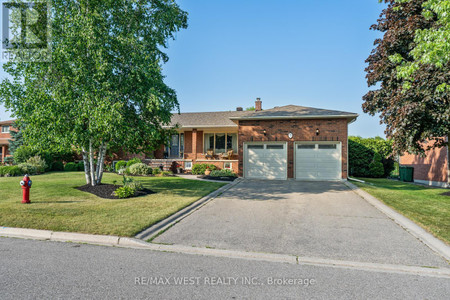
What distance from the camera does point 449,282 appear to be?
3.86m

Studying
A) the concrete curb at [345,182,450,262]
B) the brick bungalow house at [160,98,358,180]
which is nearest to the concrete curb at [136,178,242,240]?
the concrete curb at [345,182,450,262]

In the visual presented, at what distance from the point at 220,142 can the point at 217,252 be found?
17.0 m

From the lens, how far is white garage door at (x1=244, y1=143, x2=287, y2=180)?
1619cm

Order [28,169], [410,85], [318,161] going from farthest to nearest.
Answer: [28,169]
[318,161]
[410,85]

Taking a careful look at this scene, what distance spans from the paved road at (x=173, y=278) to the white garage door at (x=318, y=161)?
471 inches

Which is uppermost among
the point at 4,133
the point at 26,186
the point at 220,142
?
the point at 4,133

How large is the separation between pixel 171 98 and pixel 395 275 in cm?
945

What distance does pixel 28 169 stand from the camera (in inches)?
703

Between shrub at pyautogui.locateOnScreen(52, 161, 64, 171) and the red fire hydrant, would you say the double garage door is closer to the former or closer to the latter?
the red fire hydrant

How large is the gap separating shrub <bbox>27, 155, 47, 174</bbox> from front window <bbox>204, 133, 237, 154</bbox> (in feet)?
38.5

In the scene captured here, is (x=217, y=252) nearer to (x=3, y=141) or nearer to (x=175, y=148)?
(x=175, y=148)

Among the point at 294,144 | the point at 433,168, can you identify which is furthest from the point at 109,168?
the point at 433,168

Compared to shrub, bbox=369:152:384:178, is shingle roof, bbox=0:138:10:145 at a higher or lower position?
higher

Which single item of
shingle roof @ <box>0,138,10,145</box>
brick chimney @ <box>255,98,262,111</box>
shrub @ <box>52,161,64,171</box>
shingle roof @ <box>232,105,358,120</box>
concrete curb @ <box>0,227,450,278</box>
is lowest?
concrete curb @ <box>0,227,450,278</box>
